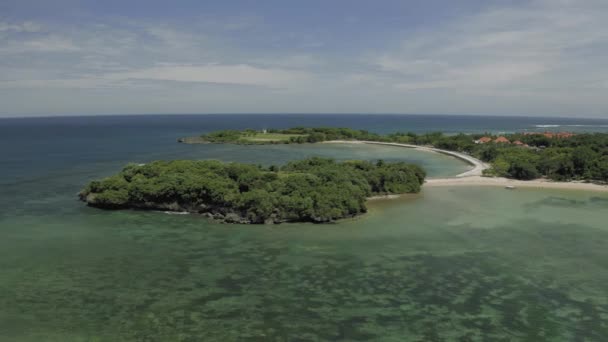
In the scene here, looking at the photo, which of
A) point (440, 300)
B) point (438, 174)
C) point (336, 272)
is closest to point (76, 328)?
point (336, 272)

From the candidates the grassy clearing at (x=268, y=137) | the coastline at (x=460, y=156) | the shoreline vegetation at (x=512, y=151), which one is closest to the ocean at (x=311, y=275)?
the shoreline vegetation at (x=512, y=151)

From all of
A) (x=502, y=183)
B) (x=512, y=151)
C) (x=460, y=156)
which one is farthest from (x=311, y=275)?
(x=460, y=156)

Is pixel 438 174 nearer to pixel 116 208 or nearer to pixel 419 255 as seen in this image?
pixel 419 255

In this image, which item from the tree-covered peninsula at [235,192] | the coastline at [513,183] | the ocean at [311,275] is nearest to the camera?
the ocean at [311,275]

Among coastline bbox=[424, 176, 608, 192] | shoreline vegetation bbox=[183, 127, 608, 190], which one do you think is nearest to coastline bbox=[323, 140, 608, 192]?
coastline bbox=[424, 176, 608, 192]

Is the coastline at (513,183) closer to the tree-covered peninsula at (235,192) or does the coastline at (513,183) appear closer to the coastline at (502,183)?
the coastline at (502,183)

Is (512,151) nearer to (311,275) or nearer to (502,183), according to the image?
(502,183)

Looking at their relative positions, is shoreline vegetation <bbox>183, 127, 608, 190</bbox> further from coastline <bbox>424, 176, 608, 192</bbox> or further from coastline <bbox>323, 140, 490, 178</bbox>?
coastline <bbox>424, 176, 608, 192</bbox>
